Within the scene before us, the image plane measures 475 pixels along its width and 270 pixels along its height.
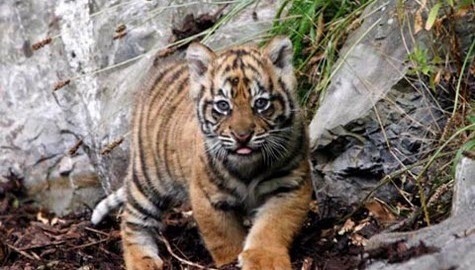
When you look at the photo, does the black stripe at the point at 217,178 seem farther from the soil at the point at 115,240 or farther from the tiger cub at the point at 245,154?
the soil at the point at 115,240

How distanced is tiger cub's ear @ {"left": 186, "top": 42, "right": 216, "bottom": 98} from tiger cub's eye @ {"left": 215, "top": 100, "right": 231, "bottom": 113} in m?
0.33

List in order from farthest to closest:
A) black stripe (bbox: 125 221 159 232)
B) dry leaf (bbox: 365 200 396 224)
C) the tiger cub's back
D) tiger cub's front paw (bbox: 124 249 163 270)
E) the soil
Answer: black stripe (bbox: 125 221 159 232), the tiger cub's back, tiger cub's front paw (bbox: 124 249 163 270), dry leaf (bbox: 365 200 396 224), the soil

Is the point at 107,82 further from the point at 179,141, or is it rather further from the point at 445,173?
the point at 445,173

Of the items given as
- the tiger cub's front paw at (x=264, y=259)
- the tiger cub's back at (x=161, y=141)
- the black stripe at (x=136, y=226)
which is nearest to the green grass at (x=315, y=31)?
the tiger cub's back at (x=161, y=141)

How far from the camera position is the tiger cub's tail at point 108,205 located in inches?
284

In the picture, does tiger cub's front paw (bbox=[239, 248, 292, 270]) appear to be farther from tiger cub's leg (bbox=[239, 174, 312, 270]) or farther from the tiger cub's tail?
the tiger cub's tail

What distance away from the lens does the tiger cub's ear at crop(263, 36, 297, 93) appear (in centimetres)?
582

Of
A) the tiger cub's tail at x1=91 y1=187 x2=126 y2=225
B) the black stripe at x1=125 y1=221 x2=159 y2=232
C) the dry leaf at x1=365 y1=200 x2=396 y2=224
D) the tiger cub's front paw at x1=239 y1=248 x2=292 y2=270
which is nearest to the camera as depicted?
the tiger cub's front paw at x1=239 y1=248 x2=292 y2=270

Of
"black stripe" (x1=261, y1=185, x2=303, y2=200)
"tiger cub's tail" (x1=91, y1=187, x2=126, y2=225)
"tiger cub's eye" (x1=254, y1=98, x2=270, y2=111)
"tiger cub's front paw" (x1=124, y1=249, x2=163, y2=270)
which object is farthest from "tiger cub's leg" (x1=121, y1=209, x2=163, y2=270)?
"tiger cub's eye" (x1=254, y1=98, x2=270, y2=111)

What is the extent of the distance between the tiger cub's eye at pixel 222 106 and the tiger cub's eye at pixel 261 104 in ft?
0.43

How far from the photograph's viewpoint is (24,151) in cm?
879

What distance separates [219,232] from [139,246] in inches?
36.2

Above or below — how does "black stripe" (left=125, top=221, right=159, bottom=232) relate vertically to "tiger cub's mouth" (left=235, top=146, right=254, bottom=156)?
below

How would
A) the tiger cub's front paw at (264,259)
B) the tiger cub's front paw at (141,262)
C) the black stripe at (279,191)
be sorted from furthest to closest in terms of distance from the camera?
the tiger cub's front paw at (141,262) → the black stripe at (279,191) → the tiger cub's front paw at (264,259)
